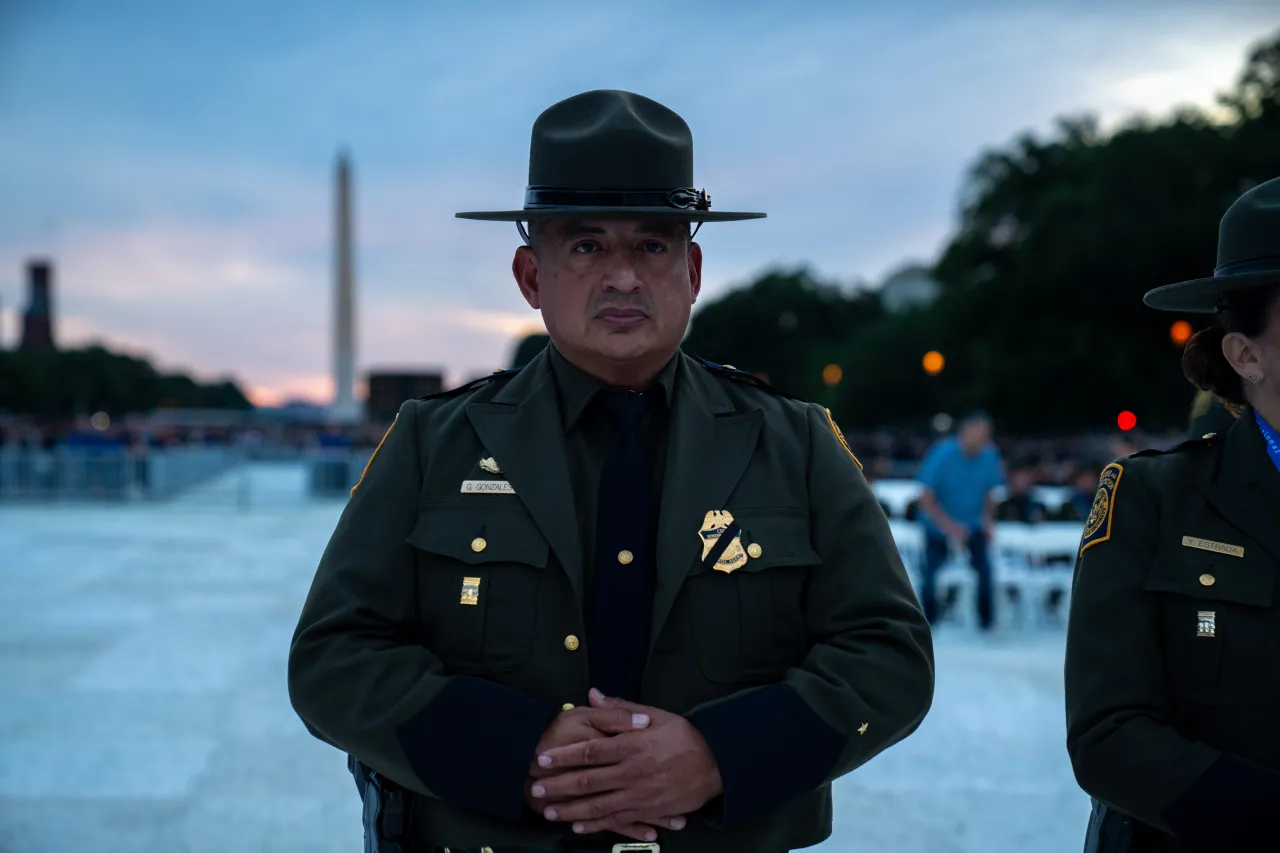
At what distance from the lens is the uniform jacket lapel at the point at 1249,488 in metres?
2.31

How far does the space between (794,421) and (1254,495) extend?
0.90 m

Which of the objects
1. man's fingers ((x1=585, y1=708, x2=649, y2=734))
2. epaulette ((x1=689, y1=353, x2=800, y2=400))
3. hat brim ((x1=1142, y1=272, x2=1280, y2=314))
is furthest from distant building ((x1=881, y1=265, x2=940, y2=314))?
man's fingers ((x1=585, y1=708, x2=649, y2=734))

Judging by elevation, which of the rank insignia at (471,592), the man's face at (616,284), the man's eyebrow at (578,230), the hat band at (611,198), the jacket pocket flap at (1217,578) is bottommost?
the rank insignia at (471,592)

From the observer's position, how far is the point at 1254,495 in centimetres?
233

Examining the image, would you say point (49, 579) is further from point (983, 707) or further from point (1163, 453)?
point (1163, 453)

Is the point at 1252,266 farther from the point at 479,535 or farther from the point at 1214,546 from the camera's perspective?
the point at 479,535

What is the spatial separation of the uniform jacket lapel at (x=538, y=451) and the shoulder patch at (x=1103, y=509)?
1.03 m

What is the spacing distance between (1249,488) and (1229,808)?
61 centimetres

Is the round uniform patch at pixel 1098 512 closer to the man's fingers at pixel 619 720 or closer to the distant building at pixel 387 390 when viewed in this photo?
the man's fingers at pixel 619 720

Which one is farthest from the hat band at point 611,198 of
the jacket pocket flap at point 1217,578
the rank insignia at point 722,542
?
the jacket pocket flap at point 1217,578

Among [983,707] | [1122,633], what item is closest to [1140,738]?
[1122,633]

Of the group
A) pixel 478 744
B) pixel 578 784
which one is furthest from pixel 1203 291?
pixel 478 744

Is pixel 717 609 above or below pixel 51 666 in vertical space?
above

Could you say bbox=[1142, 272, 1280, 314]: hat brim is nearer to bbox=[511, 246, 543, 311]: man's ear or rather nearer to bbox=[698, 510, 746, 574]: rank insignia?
bbox=[698, 510, 746, 574]: rank insignia
